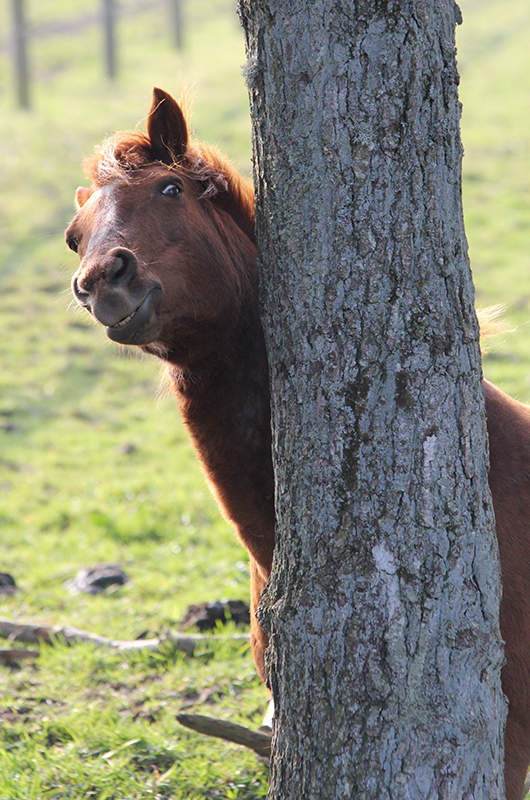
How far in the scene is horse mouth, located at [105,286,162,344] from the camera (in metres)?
2.03

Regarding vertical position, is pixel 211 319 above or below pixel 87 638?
above

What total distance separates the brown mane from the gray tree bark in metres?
0.42

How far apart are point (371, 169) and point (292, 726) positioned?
1.47m

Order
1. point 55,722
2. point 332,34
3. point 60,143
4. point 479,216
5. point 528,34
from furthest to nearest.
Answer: point 528,34, point 60,143, point 479,216, point 55,722, point 332,34

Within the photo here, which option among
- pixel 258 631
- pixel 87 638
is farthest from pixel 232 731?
pixel 87 638

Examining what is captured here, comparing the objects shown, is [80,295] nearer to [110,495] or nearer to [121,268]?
[121,268]

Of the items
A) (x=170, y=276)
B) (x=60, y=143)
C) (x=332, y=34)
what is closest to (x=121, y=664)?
(x=170, y=276)

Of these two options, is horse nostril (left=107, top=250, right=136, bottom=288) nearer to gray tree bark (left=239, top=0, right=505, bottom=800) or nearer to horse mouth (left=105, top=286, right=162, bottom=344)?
horse mouth (left=105, top=286, right=162, bottom=344)

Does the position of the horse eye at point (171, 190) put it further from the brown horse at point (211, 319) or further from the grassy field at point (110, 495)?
the grassy field at point (110, 495)

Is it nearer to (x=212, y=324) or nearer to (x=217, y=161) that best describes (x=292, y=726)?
(x=212, y=324)

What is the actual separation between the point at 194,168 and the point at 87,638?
9.16 ft

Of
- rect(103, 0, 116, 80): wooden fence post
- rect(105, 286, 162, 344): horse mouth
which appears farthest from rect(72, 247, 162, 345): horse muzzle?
rect(103, 0, 116, 80): wooden fence post

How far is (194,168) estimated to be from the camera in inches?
91.3

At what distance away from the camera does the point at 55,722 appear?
3389 mm
